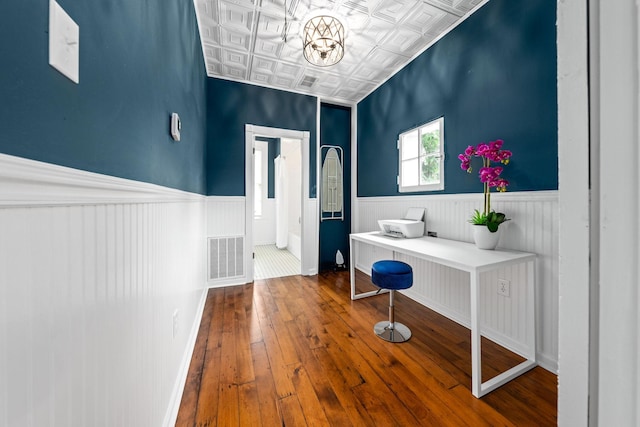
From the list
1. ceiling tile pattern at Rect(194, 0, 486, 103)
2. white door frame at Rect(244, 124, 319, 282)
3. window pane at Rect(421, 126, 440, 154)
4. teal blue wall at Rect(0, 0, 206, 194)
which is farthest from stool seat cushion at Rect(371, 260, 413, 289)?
ceiling tile pattern at Rect(194, 0, 486, 103)

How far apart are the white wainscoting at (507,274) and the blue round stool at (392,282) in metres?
0.59

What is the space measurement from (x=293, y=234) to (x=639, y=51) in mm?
4664

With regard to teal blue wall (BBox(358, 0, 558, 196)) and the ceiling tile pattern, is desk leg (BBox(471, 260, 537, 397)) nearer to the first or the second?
teal blue wall (BBox(358, 0, 558, 196))

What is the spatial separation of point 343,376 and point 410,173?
215 centimetres

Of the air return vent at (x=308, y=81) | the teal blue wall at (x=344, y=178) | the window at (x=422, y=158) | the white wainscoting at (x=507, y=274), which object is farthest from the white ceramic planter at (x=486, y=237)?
the air return vent at (x=308, y=81)

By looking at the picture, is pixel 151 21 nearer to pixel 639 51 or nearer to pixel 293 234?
pixel 639 51

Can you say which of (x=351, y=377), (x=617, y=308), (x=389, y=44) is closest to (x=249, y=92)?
(x=389, y=44)

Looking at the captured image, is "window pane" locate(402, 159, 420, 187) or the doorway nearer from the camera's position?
"window pane" locate(402, 159, 420, 187)

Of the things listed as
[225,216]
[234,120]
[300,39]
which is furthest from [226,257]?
[300,39]

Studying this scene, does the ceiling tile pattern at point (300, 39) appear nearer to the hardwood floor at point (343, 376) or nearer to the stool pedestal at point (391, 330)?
the stool pedestal at point (391, 330)

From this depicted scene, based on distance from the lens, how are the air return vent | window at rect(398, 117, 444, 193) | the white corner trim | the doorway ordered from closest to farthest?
the white corner trim < window at rect(398, 117, 444, 193) < the air return vent < the doorway

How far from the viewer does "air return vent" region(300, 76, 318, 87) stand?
309 cm

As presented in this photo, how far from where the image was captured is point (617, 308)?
14.7 inches

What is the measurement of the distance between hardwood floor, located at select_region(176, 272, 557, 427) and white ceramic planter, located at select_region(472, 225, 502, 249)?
2.54 feet
